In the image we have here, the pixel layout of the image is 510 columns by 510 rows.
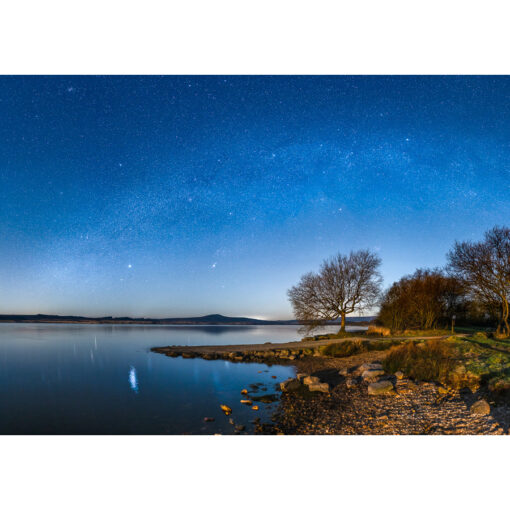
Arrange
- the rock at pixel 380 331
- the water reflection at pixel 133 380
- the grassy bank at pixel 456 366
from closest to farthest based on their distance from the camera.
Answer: the grassy bank at pixel 456 366
the water reflection at pixel 133 380
the rock at pixel 380 331

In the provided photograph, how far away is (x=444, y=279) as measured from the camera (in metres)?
27.8

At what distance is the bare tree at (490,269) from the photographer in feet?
60.2

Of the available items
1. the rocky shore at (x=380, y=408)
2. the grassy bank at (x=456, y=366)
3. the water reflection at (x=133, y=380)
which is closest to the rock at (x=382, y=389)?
the rocky shore at (x=380, y=408)

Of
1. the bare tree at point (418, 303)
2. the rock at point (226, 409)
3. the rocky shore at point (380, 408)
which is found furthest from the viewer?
the bare tree at point (418, 303)

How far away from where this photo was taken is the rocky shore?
16.5ft

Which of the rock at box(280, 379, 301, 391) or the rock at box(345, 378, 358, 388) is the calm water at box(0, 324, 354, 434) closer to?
the rock at box(280, 379, 301, 391)

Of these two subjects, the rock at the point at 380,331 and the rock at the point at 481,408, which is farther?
the rock at the point at 380,331

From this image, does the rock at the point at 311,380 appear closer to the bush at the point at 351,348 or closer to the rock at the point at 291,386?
the rock at the point at 291,386

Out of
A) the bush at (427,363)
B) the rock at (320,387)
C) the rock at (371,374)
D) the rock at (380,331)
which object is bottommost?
the rock at (380,331)

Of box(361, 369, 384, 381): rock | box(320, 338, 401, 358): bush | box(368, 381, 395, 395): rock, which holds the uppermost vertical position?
box(368, 381, 395, 395): rock

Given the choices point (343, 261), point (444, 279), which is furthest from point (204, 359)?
point (444, 279)

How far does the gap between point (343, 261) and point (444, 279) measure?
12229mm

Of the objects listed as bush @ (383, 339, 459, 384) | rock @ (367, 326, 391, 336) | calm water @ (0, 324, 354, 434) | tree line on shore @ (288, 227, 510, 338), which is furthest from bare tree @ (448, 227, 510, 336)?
calm water @ (0, 324, 354, 434)

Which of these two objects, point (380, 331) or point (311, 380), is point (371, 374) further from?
point (380, 331)
